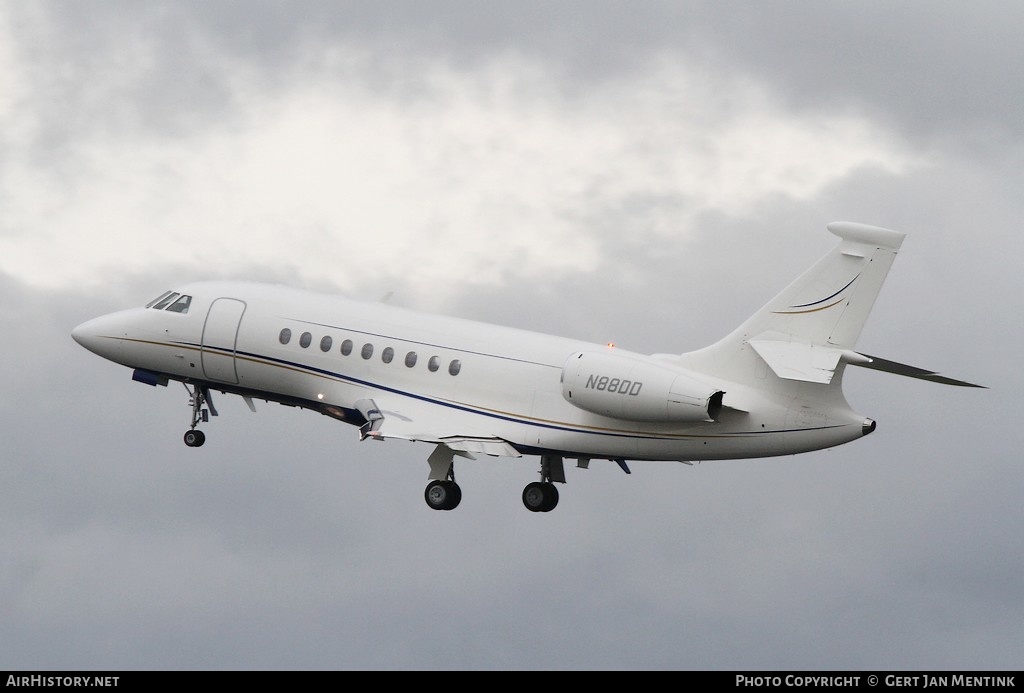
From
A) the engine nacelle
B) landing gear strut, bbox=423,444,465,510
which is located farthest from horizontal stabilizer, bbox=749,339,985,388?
landing gear strut, bbox=423,444,465,510

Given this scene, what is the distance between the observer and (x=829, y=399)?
1462 inches

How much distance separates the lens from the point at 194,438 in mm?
44375

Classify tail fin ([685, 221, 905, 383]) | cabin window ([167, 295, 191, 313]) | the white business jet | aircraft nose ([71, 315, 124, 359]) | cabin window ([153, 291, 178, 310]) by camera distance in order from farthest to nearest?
aircraft nose ([71, 315, 124, 359]), cabin window ([153, 291, 178, 310]), cabin window ([167, 295, 191, 313]), the white business jet, tail fin ([685, 221, 905, 383])

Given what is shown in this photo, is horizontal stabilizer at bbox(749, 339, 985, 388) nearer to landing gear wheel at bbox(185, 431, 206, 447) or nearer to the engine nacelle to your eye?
the engine nacelle

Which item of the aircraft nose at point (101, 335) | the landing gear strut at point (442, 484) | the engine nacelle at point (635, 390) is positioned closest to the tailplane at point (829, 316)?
the engine nacelle at point (635, 390)

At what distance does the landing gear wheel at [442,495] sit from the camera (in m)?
40.8

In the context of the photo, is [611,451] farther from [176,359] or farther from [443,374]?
[176,359]

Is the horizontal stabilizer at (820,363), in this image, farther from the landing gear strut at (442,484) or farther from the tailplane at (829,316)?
the landing gear strut at (442,484)

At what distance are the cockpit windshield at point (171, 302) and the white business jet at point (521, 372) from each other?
4cm

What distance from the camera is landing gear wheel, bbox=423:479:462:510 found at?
40750 mm

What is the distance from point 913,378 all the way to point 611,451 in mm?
6761

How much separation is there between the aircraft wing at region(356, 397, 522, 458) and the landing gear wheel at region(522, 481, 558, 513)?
1641 mm

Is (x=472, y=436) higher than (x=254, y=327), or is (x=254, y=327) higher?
(x=254, y=327)

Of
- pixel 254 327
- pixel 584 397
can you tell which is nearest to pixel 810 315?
pixel 584 397
